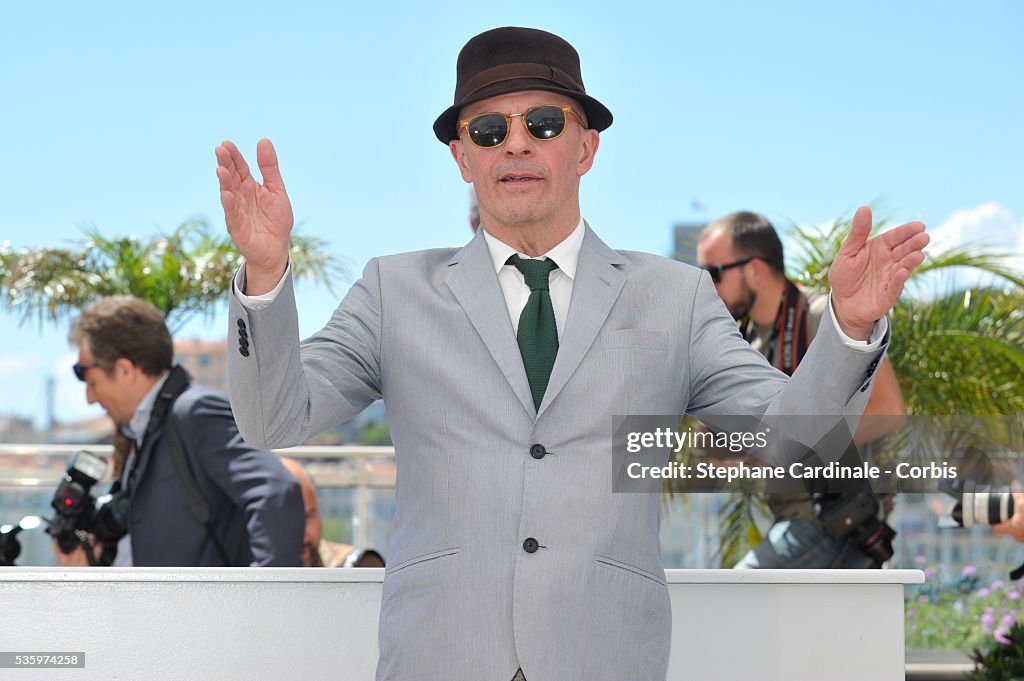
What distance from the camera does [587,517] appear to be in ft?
5.90

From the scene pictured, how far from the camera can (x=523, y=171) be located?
6.52ft

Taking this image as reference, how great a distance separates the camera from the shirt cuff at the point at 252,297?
1.68 meters

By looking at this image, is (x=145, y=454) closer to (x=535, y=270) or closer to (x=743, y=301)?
(x=535, y=270)

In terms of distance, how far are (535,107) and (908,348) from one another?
4.45m

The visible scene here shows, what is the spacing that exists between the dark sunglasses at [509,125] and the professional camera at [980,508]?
2.12 m

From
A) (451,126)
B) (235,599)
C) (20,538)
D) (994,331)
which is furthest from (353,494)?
(451,126)

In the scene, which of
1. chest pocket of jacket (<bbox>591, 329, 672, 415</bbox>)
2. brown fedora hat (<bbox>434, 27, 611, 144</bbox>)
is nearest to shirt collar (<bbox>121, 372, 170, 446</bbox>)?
brown fedora hat (<bbox>434, 27, 611, 144</bbox>)

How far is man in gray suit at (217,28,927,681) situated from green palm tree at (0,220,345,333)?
21.3 ft

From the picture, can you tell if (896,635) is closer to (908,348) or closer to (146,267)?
(908,348)

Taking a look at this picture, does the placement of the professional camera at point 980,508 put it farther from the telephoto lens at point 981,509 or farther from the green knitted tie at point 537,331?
the green knitted tie at point 537,331

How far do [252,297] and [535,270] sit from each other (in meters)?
0.52

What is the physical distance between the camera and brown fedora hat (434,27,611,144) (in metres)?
2.02

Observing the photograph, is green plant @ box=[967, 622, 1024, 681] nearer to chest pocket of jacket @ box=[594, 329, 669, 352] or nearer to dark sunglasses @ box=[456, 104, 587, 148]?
chest pocket of jacket @ box=[594, 329, 669, 352]

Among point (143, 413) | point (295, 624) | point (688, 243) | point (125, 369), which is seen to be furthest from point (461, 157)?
point (688, 243)
